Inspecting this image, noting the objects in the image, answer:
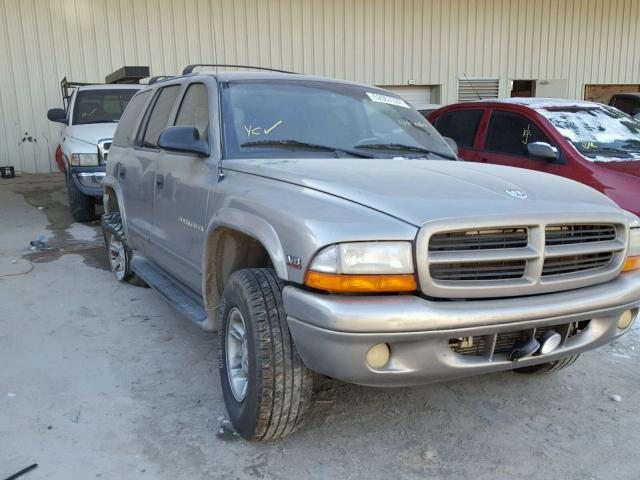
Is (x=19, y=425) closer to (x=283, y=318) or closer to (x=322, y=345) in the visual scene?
(x=283, y=318)

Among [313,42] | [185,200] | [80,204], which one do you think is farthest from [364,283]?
[313,42]

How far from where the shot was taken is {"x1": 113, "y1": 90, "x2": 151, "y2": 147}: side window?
16.3 ft

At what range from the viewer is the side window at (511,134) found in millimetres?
6090

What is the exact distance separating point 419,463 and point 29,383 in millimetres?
2342

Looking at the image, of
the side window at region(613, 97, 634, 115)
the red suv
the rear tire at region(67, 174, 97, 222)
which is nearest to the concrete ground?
the red suv

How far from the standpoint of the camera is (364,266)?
7.46 ft

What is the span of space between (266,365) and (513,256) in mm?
1148

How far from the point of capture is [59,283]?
5.59 meters

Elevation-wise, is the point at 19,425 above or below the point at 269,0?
below

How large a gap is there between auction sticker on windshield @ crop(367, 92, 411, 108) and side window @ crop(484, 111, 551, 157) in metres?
2.42

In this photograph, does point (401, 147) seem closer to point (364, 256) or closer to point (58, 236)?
point (364, 256)

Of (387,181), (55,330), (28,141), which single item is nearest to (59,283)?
(55,330)

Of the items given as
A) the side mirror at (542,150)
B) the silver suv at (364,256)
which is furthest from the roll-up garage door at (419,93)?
the silver suv at (364,256)

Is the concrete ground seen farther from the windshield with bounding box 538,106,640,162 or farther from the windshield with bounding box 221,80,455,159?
the windshield with bounding box 538,106,640,162
